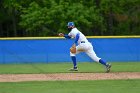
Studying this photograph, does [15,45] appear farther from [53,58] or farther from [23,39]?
[53,58]

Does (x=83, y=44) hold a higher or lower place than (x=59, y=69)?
higher

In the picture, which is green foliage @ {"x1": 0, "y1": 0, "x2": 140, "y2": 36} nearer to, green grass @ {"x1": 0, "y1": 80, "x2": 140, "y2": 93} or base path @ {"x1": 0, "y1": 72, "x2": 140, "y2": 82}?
base path @ {"x1": 0, "y1": 72, "x2": 140, "y2": 82}

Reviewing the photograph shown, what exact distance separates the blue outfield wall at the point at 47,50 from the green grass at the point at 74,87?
A: 9572 mm

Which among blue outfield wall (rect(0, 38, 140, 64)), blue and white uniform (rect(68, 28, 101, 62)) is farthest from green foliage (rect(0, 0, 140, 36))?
blue and white uniform (rect(68, 28, 101, 62))

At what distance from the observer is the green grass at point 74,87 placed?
10911mm

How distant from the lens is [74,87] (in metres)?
11.6

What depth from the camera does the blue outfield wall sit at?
73.4ft

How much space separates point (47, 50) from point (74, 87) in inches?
435

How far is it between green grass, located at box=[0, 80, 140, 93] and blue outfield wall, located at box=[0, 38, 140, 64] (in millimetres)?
9572

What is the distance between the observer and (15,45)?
73.6 ft

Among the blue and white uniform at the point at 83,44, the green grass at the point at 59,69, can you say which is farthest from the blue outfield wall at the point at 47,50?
the blue and white uniform at the point at 83,44

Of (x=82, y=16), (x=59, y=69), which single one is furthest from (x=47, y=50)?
(x=82, y=16)

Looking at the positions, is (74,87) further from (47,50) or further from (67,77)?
(47,50)

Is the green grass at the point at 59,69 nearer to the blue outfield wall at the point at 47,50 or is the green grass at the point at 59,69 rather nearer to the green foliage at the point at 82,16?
the blue outfield wall at the point at 47,50
